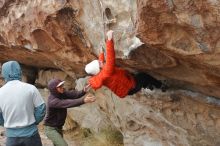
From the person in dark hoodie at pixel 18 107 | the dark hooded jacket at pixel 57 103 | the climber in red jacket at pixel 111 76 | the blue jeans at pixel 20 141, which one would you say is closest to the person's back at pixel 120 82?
the climber in red jacket at pixel 111 76

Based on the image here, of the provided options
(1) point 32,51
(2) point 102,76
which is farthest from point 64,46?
(2) point 102,76

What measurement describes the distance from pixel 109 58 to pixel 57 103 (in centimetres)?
103

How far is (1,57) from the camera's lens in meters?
11.6

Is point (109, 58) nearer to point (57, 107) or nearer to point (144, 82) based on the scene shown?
point (57, 107)

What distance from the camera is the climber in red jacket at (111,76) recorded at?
6.28 meters

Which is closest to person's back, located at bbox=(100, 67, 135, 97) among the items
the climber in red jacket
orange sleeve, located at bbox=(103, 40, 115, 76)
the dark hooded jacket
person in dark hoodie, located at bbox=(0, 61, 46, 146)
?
the climber in red jacket

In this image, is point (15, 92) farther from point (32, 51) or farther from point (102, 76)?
point (32, 51)

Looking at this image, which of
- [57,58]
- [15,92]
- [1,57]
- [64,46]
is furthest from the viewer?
[1,57]

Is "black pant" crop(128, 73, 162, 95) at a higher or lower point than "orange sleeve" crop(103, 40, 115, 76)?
lower

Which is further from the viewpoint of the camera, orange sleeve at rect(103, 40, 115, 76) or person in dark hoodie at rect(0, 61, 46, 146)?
orange sleeve at rect(103, 40, 115, 76)

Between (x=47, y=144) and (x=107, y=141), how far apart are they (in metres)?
1.26

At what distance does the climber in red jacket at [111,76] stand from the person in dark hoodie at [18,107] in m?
1.00

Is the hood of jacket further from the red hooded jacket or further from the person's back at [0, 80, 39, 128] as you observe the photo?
the red hooded jacket

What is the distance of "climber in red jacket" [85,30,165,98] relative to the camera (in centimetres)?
628
